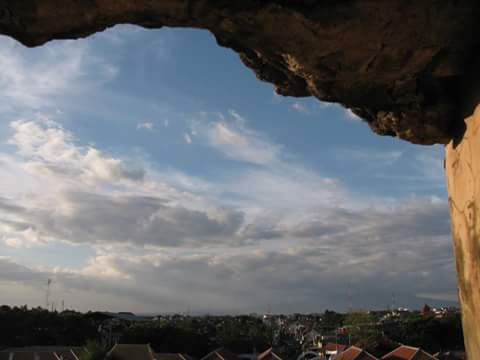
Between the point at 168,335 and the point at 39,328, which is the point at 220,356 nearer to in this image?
the point at 168,335

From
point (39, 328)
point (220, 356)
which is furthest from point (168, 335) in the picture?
point (220, 356)

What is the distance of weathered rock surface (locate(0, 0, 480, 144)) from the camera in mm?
2840

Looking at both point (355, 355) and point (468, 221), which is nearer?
point (468, 221)

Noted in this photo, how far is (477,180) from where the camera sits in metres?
3.60

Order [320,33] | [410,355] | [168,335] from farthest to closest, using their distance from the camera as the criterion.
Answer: [168,335], [410,355], [320,33]

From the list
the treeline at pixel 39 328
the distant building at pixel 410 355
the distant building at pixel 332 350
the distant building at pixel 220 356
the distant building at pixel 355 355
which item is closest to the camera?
the distant building at pixel 410 355

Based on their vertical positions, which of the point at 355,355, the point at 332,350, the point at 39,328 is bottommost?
the point at 332,350

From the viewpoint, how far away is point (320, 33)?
116 inches

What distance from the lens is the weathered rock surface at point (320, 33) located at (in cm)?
284

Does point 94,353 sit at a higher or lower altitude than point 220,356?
higher

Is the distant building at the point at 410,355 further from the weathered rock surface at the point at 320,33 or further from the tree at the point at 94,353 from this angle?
the weathered rock surface at the point at 320,33

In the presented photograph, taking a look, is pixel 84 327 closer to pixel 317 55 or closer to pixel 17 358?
pixel 17 358

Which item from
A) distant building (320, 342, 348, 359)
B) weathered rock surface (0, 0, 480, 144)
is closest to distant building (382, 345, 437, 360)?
distant building (320, 342, 348, 359)

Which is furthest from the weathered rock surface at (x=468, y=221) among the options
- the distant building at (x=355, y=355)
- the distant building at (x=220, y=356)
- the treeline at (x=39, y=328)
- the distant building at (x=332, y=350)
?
the treeline at (x=39, y=328)
